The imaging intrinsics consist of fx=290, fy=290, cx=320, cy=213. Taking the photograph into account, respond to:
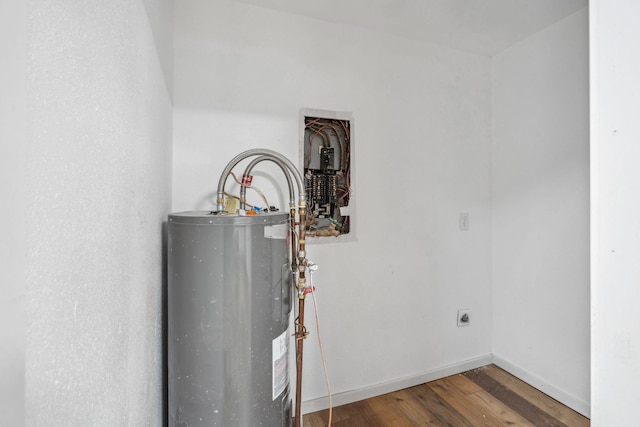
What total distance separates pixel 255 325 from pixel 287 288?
0.19 metres

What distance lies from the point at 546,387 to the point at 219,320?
2133 millimetres

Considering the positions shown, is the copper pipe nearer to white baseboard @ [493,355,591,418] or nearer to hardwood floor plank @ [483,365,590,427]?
hardwood floor plank @ [483,365,590,427]

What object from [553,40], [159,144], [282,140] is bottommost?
[159,144]

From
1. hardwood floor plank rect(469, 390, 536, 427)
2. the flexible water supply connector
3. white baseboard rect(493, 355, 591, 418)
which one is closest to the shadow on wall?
the flexible water supply connector

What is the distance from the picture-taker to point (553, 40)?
181 cm

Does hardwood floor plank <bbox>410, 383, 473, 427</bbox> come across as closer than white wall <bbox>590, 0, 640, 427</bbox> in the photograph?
No

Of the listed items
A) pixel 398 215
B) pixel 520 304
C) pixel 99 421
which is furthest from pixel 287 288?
pixel 520 304

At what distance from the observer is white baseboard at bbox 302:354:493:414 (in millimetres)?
1672

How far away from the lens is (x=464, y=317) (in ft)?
6.89

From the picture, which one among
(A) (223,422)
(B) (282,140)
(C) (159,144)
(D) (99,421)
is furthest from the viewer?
(B) (282,140)

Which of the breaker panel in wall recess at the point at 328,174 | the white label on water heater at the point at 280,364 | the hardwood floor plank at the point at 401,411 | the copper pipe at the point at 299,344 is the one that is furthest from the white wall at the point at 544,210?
the white label on water heater at the point at 280,364

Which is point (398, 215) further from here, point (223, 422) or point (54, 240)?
point (54, 240)

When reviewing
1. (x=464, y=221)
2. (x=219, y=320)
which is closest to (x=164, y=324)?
(x=219, y=320)

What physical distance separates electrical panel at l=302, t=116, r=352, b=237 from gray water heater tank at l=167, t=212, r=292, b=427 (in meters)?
0.79
